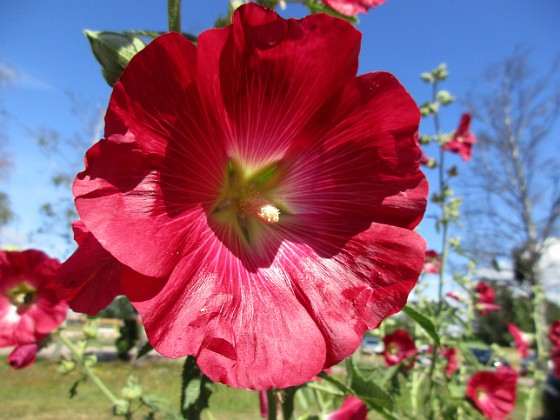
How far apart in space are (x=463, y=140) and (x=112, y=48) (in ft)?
12.3

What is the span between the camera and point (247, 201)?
0.85m

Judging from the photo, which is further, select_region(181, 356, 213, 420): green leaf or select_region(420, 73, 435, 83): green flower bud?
select_region(420, 73, 435, 83): green flower bud

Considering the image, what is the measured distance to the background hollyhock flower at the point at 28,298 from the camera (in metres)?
1.68

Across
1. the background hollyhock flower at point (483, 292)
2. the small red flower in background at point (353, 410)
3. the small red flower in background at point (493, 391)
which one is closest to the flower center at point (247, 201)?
the small red flower in background at point (353, 410)

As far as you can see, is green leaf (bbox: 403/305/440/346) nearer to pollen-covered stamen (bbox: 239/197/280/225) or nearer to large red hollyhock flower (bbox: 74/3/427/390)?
large red hollyhock flower (bbox: 74/3/427/390)

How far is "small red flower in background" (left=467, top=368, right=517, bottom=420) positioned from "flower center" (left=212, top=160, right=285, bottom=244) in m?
2.66

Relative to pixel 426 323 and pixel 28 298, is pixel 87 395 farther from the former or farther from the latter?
pixel 426 323

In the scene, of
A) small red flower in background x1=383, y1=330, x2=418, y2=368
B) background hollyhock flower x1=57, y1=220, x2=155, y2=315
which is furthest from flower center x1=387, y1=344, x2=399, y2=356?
background hollyhock flower x1=57, y1=220, x2=155, y2=315

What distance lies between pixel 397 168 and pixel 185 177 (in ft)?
1.04

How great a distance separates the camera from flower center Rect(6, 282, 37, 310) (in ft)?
6.16

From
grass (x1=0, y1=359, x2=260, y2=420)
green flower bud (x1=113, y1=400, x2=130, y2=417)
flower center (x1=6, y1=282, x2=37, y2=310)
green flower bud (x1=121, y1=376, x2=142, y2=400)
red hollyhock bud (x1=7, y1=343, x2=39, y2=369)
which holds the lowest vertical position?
grass (x1=0, y1=359, x2=260, y2=420)

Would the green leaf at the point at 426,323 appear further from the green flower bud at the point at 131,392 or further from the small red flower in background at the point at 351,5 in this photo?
the green flower bud at the point at 131,392

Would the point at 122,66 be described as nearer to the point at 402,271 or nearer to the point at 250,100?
the point at 250,100

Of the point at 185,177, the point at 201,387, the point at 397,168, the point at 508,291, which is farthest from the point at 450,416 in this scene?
Result: the point at 508,291
